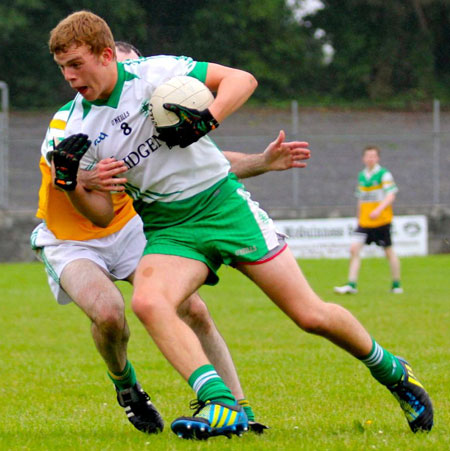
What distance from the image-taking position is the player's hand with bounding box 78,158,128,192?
4609mm

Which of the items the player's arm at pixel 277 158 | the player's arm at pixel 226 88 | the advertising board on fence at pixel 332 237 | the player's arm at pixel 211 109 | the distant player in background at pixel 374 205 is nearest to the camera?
the player's arm at pixel 211 109

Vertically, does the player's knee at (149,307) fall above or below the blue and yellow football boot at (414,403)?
above

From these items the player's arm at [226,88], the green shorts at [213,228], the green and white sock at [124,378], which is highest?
the player's arm at [226,88]

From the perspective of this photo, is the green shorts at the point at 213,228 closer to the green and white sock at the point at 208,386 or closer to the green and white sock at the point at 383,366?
the green and white sock at the point at 208,386

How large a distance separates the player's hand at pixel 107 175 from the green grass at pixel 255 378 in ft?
4.27

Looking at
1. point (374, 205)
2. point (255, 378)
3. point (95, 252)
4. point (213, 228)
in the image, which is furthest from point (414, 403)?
point (374, 205)

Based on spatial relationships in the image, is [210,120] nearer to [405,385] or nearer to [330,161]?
[405,385]

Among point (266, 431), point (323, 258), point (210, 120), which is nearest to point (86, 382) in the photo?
point (266, 431)

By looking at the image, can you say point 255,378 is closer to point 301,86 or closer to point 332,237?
point 332,237

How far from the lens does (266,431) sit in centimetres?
494

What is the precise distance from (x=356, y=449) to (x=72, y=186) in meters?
1.90

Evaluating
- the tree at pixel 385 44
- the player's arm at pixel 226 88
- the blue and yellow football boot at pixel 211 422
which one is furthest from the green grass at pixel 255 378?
the tree at pixel 385 44

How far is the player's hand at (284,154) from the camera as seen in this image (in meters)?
5.07

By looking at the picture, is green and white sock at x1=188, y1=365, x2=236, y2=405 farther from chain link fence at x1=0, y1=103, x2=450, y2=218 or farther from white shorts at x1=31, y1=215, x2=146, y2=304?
chain link fence at x1=0, y1=103, x2=450, y2=218
